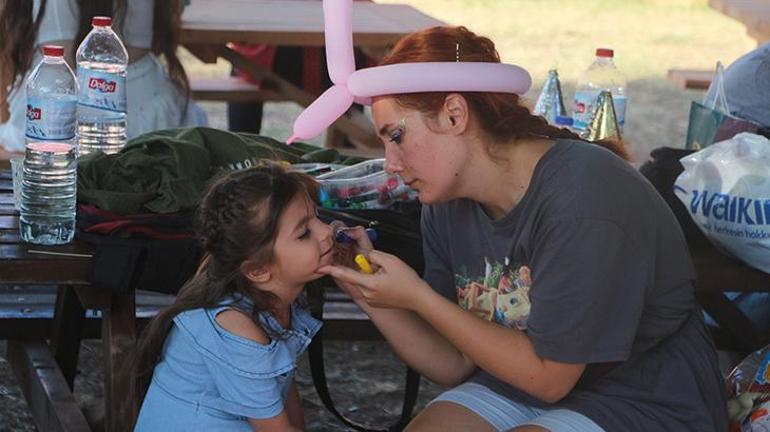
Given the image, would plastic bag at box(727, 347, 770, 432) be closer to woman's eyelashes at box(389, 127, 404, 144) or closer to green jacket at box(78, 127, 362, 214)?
woman's eyelashes at box(389, 127, 404, 144)

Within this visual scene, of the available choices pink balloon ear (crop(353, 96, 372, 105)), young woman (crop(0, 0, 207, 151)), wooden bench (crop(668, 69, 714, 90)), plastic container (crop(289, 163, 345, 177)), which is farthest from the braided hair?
wooden bench (crop(668, 69, 714, 90))

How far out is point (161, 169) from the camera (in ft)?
9.91

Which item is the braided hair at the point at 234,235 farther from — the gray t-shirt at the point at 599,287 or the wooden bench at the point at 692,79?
the wooden bench at the point at 692,79

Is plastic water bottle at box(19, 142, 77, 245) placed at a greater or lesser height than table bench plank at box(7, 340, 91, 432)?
greater

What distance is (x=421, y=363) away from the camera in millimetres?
2764

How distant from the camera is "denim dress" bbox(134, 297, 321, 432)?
103 inches

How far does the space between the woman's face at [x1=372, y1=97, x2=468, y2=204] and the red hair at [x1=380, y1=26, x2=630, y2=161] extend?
2 cm

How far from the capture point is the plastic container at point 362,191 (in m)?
3.08

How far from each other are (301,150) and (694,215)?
3.29 feet

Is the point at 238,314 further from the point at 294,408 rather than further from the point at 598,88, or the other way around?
the point at 598,88

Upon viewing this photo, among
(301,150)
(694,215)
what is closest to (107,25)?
(301,150)

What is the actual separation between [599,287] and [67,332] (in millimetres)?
1765

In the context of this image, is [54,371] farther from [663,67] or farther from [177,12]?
[663,67]

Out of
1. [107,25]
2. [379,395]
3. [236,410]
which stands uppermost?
[107,25]
